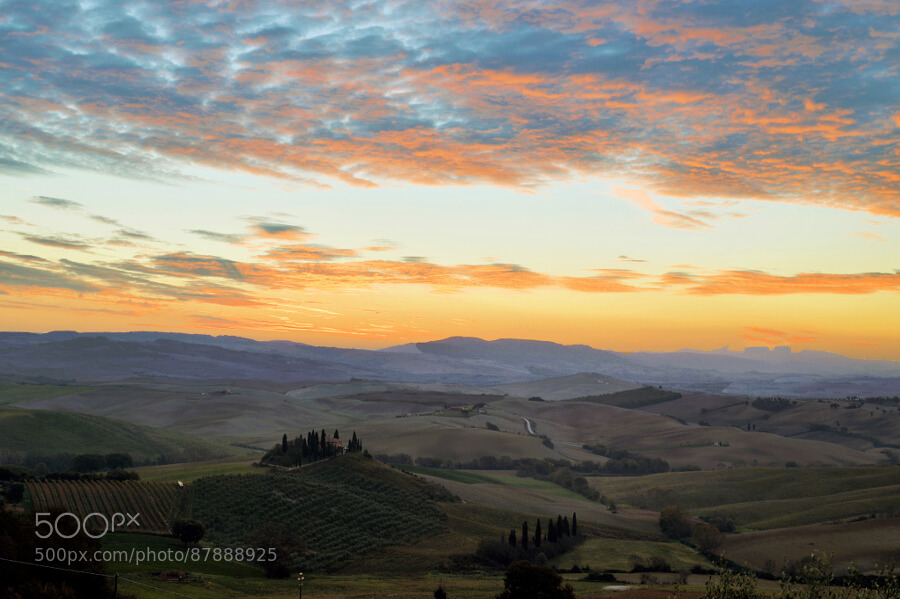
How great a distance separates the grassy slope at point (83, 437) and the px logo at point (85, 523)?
89571 mm

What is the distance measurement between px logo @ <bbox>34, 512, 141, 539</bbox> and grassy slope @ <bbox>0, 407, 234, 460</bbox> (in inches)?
3526

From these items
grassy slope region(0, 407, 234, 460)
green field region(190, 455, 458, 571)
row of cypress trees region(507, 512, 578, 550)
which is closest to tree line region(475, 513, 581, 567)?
row of cypress trees region(507, 512, 578, 550)

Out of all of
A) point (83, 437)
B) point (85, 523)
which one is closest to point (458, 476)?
point (85, 523)

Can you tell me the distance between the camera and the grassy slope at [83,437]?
153 meters

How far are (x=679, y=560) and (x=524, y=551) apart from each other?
19120mm

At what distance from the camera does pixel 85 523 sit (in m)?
58.1

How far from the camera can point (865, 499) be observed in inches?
4279

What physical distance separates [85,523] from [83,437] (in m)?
117

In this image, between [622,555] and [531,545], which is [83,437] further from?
[622,555]

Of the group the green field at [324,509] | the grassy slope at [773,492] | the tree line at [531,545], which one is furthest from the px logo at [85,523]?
the grassy slope at [773,492]

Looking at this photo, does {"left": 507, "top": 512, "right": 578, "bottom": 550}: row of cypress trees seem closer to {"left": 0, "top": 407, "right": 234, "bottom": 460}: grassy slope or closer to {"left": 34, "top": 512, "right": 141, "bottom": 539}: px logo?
{"left": 34, "top": 512, "right": 141, "bottom": 539}: px logo

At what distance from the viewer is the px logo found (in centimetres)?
4059

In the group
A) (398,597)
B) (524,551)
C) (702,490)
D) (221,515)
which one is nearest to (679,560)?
(524,551)

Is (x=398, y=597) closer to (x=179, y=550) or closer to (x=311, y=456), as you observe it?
(x=179, y=550)
